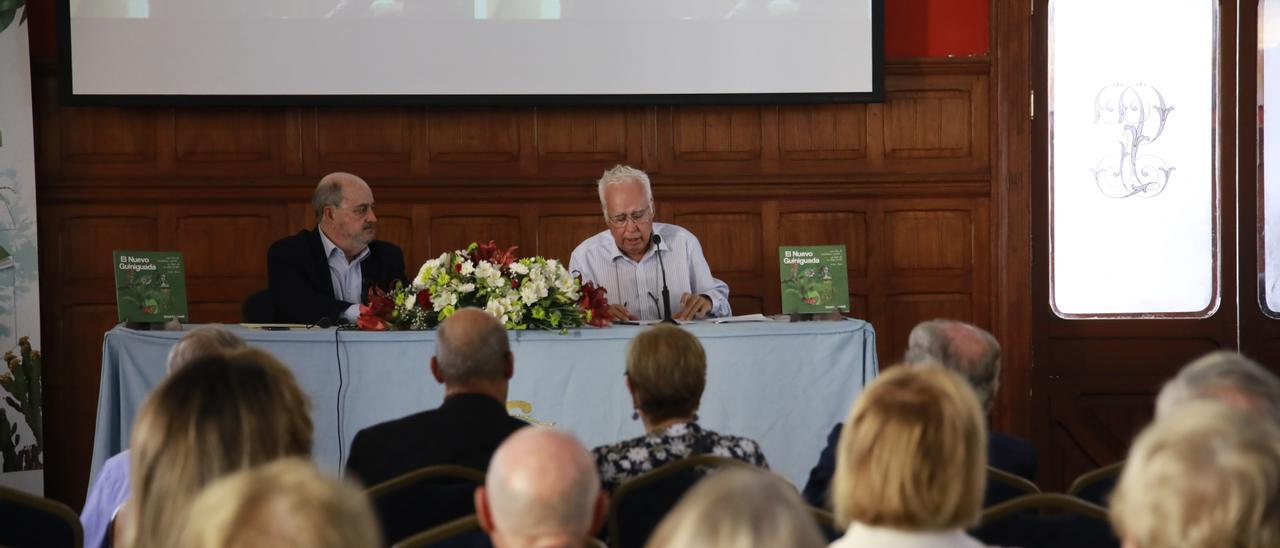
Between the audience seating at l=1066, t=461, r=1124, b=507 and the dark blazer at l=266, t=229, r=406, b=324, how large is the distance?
8.64 ft

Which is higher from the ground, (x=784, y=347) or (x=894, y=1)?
(x=894, y=1)

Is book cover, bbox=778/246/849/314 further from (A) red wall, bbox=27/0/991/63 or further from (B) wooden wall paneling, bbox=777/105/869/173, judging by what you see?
(A) red wall, bbox=27/0/991/63

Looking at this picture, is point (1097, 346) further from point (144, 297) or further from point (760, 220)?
point (144, 297)

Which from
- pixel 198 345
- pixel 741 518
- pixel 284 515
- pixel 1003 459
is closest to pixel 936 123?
pixel 1003 459

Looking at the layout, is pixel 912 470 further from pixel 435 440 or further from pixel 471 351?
pixel 471 351

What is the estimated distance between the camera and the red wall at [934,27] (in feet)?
17.7

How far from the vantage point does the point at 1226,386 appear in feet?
6.64

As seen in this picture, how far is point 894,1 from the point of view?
541 cm

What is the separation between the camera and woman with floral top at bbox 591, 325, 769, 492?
2.40m

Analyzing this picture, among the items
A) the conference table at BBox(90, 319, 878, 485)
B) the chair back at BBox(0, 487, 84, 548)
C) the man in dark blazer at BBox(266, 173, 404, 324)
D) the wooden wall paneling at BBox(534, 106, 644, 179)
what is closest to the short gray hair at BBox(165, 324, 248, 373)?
the chair back at BBox(0, 487, 84, 548)

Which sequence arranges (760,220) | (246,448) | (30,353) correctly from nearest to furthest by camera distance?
(246,448) → (30,353) → (760,220)

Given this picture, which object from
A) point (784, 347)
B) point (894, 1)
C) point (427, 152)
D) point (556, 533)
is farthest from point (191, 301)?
point (556, 533)

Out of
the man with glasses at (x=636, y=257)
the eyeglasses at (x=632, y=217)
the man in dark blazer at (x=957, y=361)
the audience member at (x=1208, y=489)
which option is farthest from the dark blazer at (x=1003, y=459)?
the eyeglasses at (x=632, y=217)

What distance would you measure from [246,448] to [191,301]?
3.84 meters
